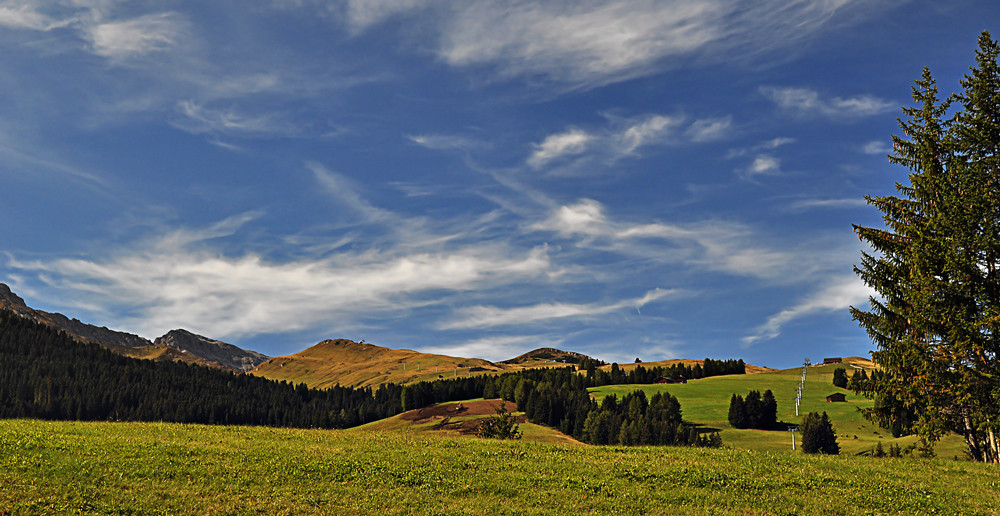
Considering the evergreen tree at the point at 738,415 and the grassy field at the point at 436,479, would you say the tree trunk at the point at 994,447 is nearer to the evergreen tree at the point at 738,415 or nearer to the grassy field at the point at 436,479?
the grassy field at the point at 436,479

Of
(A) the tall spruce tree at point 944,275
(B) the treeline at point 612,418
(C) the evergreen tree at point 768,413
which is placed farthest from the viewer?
(C) the evergreen tree at point 768,413

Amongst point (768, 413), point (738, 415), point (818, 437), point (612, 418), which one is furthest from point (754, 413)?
point (612, 418)

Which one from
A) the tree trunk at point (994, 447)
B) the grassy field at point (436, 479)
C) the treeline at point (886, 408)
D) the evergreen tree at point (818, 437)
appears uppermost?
the treeline at point (886, 408)

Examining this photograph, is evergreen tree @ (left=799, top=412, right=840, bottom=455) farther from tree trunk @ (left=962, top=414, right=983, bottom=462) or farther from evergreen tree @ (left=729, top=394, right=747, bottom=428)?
tree trunk @ (left=962, top=414, right=983, bottom=462)

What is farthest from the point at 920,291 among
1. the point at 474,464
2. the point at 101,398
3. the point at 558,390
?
the point at 101,398

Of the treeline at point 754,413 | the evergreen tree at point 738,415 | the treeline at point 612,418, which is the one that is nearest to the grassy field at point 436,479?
the treeline at point 612,418

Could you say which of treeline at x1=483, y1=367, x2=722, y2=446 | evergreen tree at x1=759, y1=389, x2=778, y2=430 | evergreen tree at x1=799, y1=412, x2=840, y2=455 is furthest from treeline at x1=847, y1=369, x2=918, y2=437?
evergreen tree at x1=759, y1=389, x2=778, y2=430

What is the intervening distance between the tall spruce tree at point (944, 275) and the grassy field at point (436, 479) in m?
5.65

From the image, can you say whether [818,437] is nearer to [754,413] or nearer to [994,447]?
[754,413]

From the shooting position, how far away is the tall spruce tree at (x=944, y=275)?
34.0 m

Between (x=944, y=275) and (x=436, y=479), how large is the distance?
2903cm

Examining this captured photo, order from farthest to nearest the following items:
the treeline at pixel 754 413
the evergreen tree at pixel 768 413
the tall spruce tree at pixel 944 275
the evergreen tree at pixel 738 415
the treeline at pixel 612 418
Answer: the evergreen tree at pixel 768 413, the treeline at pixel 754 413, the evergreen tree at pixel 738 415, the treeline at pixel 612 418, the tall spruce tree at pixel 944 275

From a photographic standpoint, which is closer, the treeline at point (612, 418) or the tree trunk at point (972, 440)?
the tree trunk at point (972, 440)

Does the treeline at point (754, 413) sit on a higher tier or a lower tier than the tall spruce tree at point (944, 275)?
lower
